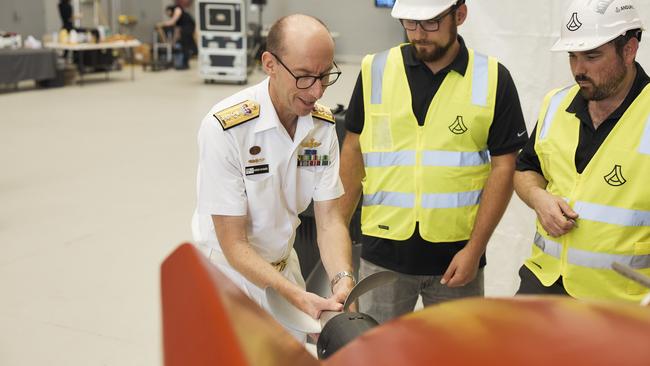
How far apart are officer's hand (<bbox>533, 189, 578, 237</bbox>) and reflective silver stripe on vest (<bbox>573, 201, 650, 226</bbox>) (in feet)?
0.10

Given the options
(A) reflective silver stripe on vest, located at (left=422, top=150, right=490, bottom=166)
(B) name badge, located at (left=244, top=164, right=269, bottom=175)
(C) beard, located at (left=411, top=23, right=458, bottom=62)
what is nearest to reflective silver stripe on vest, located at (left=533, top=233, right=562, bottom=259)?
(A) reflective silver stripe on vest, located at (left=422, top=150, right=490, bottom=166)

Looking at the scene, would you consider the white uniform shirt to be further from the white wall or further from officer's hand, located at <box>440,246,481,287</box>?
the white wall

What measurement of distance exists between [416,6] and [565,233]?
85cm

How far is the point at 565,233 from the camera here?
1978mm

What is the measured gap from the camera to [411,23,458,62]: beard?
2268 mm

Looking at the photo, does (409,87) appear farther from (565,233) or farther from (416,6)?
(565,233)

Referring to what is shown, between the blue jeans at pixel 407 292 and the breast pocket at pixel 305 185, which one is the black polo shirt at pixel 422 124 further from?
the breast pocket at pixel 305 185

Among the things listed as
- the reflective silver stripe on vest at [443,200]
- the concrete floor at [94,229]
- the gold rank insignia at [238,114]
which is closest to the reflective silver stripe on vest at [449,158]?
the reflective silver stripe on vest at [443,200]

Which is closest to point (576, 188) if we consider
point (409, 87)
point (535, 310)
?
point (409, 87)

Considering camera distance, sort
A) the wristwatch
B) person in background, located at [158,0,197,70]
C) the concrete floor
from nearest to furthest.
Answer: the wristwatch
the concrete floor
person in background, located at [158,0,197,70]

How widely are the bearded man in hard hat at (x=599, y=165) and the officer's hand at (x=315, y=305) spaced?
827 millimetres

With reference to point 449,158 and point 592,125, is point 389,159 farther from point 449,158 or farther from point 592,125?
point 592,125

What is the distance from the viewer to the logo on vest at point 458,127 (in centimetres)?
228

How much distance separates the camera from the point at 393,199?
7.76 feet
